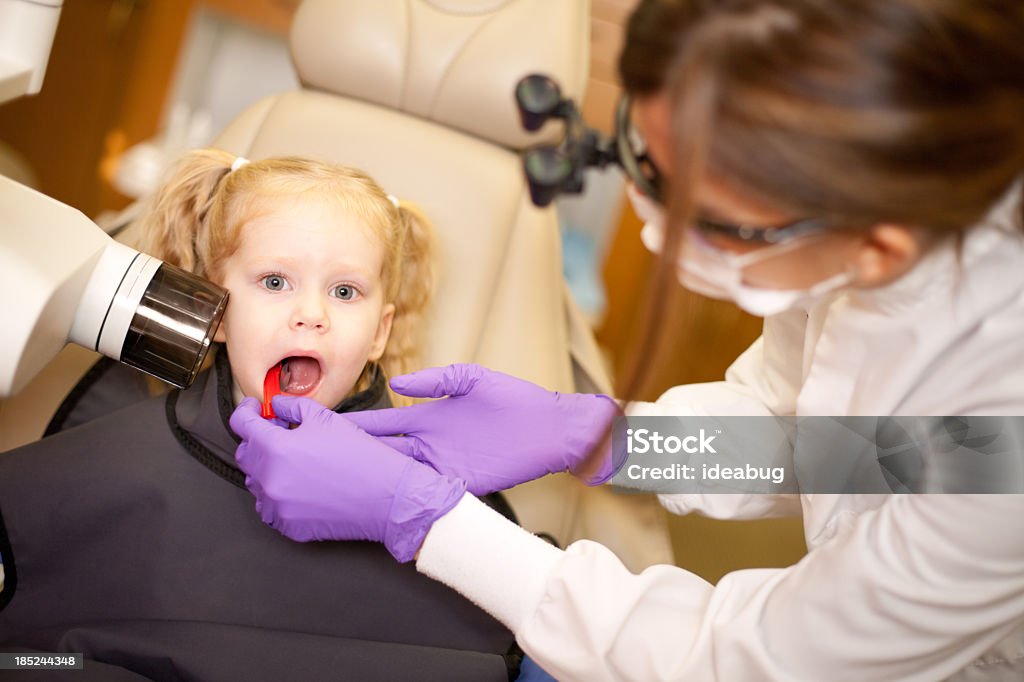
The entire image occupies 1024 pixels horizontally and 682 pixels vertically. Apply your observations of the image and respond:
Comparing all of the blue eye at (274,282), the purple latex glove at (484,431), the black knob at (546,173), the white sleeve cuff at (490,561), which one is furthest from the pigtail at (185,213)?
the black knob at (546,173)

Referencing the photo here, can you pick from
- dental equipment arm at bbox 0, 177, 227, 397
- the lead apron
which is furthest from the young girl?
dental equipment arm at bbox 0, 177, 227, 397

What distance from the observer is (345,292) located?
133 centimetres

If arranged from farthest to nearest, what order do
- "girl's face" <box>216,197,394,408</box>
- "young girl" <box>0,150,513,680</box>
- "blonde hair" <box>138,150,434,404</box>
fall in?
"blonde hair" <box>138,150,434,404</box>
"girl's face" <box>216,197,394,408</box>
"young girl" <box>0,150,513,680</box>

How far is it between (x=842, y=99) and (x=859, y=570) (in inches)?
18.7

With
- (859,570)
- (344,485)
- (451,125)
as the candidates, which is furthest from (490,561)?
(451,125)

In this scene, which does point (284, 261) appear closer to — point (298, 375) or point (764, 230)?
point (298, 375)

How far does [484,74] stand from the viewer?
159 cm

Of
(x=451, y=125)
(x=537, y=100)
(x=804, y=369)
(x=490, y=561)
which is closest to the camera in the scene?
(x=537, y=100)

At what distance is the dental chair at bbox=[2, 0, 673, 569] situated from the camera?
5.21 feet

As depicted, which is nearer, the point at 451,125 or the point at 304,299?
the point at 304,299

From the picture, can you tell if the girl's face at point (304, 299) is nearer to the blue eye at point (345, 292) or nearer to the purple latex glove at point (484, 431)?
the blue eye at point (345, 292)

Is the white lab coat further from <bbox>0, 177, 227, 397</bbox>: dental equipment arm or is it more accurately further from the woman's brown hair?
<bbox>0, 177, 227, 397</bbox>: dental equipment arm

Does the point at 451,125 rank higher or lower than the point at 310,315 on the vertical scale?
higher

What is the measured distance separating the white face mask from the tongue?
0.63 metres
